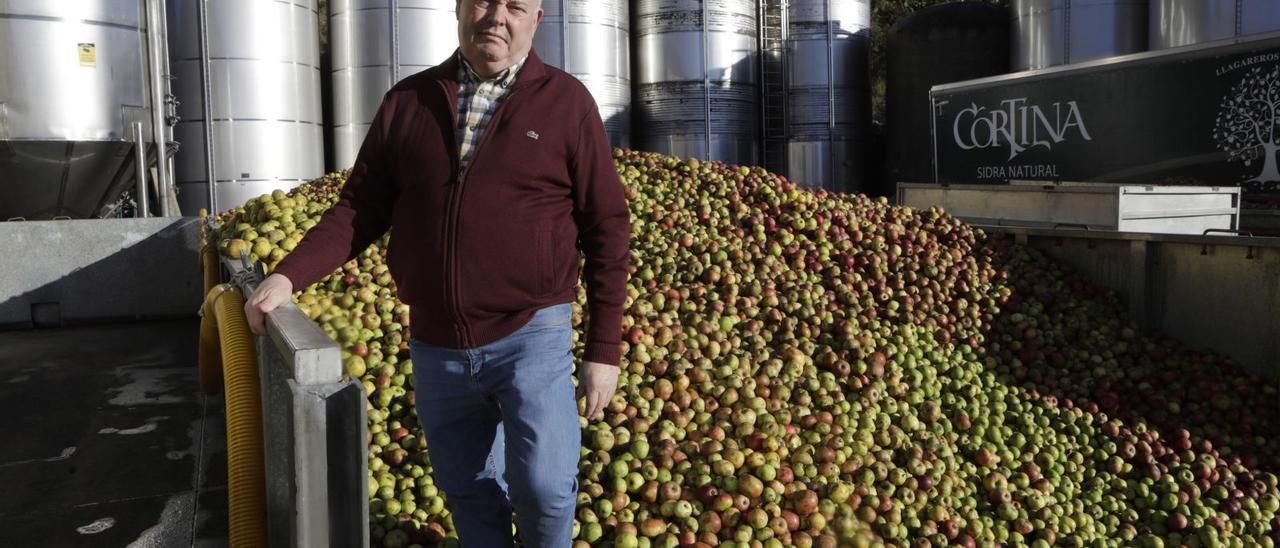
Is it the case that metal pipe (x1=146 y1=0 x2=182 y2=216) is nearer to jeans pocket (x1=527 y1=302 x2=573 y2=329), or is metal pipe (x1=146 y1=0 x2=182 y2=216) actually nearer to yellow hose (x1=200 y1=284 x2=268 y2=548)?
yellow hose (x1=200 y1=284 x2=268 y2=548)

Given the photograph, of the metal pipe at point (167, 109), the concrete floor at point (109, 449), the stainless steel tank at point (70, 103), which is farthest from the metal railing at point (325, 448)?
the metal pipe at point (167, 109)

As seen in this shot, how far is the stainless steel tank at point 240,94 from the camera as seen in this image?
40.3 feet

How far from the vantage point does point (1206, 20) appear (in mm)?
12422

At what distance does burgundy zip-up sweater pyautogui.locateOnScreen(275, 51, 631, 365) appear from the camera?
240 centimetres

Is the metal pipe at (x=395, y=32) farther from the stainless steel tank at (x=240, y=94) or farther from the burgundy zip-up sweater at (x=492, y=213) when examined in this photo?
the burgundy zip-up sweater at (x=492, y=213)

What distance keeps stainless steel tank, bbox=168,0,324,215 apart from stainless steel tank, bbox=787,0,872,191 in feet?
28.6

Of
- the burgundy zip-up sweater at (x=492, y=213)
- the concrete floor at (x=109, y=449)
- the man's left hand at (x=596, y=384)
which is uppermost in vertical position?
the burgundy zip-up sweater at (x=492, y=213)

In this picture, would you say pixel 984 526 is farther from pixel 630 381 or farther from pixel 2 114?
pixel 2 114

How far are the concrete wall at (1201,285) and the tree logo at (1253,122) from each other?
2437mm

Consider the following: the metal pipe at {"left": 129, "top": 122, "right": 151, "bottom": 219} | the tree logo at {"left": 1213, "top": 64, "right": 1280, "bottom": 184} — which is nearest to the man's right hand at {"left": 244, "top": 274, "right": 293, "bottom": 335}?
the metal pipe at {"left": 129, "top": 122, "right": 151, "bottom": 219}

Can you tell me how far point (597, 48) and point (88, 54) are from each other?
7.38 meters

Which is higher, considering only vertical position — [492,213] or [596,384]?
[492,213]

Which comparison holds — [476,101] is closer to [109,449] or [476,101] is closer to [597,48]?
[109,449]

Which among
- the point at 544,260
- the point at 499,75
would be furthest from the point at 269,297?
the point at 499,75
